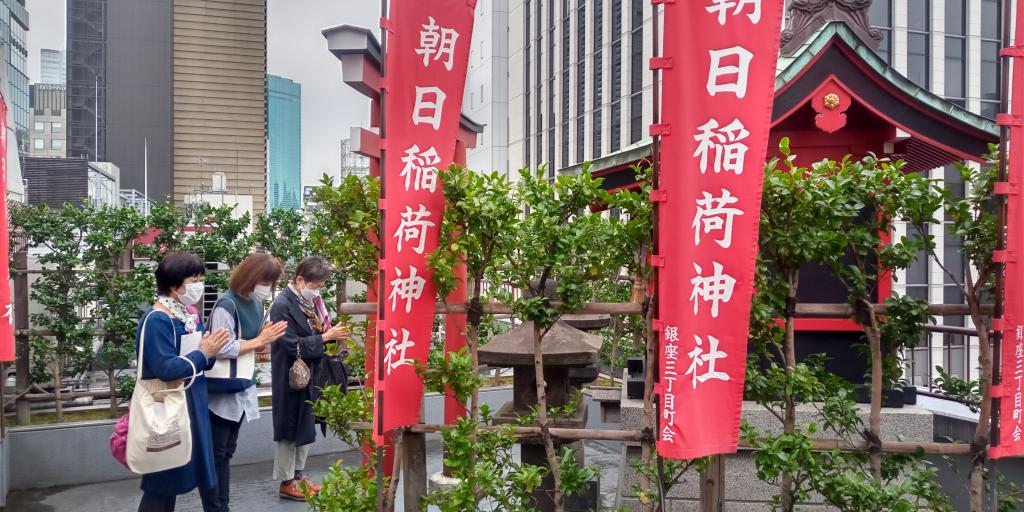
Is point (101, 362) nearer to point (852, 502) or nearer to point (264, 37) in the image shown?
point (852, 502)

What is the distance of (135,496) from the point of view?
721 centimetres

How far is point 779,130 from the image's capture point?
6188 mm

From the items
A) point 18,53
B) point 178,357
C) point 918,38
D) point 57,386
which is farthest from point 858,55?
point 18,53

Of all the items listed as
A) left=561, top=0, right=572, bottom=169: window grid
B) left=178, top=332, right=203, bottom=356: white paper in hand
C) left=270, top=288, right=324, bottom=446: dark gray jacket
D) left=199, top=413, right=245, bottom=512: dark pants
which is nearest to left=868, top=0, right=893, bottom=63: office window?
left=561, top=0, right=572, bottom=169: window grid

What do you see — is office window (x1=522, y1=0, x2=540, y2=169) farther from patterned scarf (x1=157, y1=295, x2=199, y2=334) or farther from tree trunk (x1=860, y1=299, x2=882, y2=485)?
tree trunk (x1=860, y1=299, x2=882, y2=485)

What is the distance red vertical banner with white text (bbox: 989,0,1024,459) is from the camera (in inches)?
140

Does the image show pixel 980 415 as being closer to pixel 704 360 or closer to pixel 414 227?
pixel 704 360

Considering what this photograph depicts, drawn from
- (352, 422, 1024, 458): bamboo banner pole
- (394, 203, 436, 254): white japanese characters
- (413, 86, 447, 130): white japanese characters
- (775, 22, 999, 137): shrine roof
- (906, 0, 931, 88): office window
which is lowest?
(352, 422, 1024, 458): bamboo banner pole

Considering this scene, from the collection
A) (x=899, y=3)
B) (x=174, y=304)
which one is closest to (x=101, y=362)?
(x=174, y=304)

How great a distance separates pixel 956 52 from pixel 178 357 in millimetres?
28349

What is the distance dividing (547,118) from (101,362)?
35.2m

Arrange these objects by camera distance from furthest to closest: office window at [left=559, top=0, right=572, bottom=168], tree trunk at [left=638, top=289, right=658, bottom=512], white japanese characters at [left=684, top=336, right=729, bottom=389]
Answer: office window at [left=559, top=0, right=572, bottom=168] < tree trunk at [left=638, top=289, right=658, bottom=512] < white japanese characters at [left=684, top=336, right=729, bottom=389]

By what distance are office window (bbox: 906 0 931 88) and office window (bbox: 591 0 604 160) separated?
12788 mm

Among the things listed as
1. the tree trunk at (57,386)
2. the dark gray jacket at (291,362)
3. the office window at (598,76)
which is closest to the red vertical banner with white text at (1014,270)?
the dark gray jacket at (291,362)
